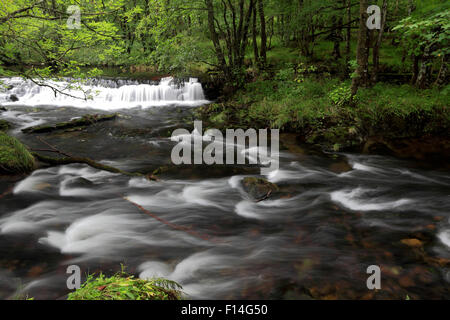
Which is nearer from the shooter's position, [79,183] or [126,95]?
[79,183]

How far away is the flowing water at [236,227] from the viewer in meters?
3.30

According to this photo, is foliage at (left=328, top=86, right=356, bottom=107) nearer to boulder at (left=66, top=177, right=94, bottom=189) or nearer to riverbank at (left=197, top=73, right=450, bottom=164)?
riverbank at (left=197, top=73, right=450, bottom=164)

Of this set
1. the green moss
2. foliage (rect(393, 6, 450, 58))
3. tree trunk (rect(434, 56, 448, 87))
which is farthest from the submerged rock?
tree trunk (rect(434, 56, 448, 87))

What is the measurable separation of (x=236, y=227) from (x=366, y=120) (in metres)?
6.94

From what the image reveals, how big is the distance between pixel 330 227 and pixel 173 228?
274 cm

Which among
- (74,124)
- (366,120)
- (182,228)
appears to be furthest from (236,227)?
(74,124)

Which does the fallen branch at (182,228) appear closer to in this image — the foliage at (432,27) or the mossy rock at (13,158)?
the mossy rock at (13,158)

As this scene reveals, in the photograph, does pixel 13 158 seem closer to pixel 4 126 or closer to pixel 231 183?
pixel 231 183

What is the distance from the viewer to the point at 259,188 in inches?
239

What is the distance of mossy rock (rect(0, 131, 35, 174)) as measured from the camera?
6176mm

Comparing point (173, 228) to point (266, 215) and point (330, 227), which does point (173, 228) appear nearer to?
point (266, 215)

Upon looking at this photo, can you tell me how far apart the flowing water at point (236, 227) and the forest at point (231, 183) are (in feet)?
0.09

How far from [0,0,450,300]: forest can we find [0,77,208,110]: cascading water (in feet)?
10.1

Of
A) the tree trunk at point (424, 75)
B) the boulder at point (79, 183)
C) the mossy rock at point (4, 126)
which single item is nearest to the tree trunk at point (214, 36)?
the tree trunk at point (424, 75)
